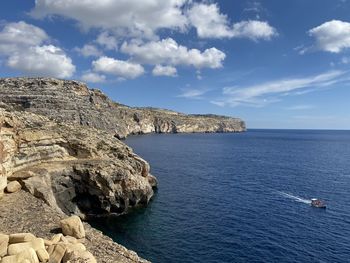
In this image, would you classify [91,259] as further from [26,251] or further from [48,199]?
[48,199]

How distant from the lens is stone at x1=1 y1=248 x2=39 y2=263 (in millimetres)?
21000

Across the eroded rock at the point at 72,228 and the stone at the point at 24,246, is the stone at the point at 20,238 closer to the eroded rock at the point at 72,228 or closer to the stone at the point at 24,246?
the stone at the point at 24,246

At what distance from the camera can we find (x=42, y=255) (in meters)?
23.0

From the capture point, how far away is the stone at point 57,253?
902 inches

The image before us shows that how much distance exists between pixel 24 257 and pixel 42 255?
1521mm

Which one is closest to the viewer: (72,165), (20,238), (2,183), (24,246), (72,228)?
(24,246)

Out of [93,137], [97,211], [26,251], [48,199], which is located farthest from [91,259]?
[93,137]

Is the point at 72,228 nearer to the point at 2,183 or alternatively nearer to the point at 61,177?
the point at 2,183

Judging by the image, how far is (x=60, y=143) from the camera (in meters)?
54.4

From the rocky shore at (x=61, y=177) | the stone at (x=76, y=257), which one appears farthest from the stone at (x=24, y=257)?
the rocky shore at (x=61, y=177)

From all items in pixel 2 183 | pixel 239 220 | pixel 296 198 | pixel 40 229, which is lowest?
pixel 239 220

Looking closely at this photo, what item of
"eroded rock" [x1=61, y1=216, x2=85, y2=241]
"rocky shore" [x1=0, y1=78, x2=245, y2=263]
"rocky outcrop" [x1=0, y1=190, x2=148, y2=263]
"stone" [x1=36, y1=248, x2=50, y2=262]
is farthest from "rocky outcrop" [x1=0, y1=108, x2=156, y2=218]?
"stone" [x1=36, y1=248, x2=50, y2=262]

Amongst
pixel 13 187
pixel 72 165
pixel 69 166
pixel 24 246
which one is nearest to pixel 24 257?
pixel 24 246

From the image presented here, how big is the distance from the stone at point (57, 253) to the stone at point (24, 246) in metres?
0.77
